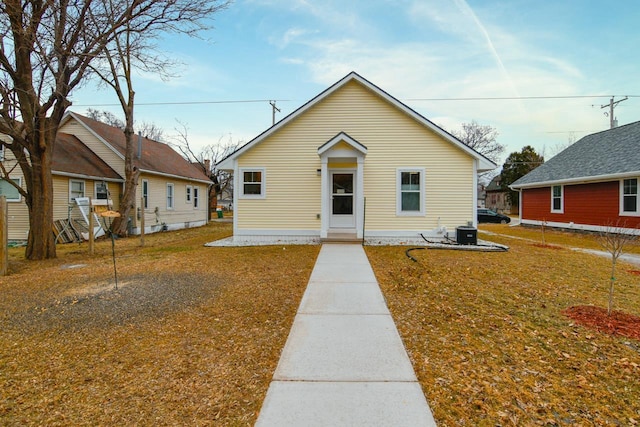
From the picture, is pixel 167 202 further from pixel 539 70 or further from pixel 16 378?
pixel 539 70

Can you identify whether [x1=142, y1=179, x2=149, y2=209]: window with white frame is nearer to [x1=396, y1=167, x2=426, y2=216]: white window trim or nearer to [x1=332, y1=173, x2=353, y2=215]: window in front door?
[x1=332, y1=173, x2=353, y2=215]: window in front door

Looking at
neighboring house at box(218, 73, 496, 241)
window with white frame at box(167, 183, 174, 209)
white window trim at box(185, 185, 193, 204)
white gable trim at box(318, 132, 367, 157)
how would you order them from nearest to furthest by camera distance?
white gable trim at box(318, 132, 367, 157), neighboring house at box(218, 73, 496, 241), window with white frame at box(167, 183, 174, 209), white window trim at box(185, 185, 193, 204)

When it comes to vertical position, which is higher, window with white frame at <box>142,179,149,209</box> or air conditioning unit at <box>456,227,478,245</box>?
window with white frame at <box>142,179,149,209</box>

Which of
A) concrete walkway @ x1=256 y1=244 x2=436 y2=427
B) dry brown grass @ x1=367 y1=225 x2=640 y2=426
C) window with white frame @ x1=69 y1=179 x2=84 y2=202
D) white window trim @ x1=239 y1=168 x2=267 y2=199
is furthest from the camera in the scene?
window with white frame @ x1=69 y1=179 x2=84 y2=202

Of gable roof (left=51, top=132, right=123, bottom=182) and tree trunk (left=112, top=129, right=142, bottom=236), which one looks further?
tree trunk (left=112, top=129, right=142, bottom=236)

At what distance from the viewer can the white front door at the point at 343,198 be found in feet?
40.5

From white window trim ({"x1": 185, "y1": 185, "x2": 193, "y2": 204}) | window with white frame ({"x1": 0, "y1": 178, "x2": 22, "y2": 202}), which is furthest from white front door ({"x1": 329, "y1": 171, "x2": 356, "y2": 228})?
white window trim ({"x1": 185, "y1": 185, "x2": 193, "y2": 204})

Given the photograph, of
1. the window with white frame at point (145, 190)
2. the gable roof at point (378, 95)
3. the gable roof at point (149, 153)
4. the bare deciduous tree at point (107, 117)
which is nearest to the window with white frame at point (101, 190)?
the window with white frame at point (145, 190)

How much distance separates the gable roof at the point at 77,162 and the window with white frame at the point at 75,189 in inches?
23.1

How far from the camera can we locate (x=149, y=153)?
66.2 feet

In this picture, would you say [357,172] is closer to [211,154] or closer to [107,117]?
[211,154]

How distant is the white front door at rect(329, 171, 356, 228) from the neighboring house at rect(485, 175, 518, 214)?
37.8 meters

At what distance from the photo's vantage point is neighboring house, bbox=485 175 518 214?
1758 inches

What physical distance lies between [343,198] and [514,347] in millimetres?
9041
